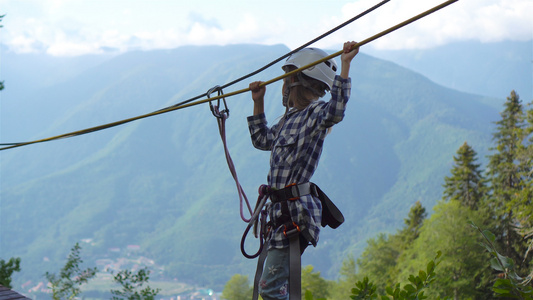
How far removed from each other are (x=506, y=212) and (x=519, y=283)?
89.2ft

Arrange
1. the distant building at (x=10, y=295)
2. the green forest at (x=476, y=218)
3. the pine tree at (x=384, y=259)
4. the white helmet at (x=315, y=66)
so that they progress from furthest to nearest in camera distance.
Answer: the pine tree at (x=384, y=259), the green forest at (x=476, y=218), the distant building at (x=10, y=295), the white helmet at (x=315, y=66)

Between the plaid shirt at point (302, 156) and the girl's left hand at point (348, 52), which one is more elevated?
the girl's left hand at point (348, 52)

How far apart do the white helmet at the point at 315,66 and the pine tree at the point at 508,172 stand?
2625 centimetres

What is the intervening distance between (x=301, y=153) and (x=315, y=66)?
495mm

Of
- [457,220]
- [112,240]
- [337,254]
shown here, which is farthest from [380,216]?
[457,220]

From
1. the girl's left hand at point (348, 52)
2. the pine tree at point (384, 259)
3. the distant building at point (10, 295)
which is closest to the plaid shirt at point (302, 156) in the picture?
the girl's left hand at point (348, 52)

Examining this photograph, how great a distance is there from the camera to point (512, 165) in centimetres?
2805

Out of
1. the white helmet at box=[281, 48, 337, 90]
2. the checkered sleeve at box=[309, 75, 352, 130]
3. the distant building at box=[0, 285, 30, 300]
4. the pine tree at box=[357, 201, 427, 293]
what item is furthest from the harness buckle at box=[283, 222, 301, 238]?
the pine tree at box=[357, 201, 427, 293]

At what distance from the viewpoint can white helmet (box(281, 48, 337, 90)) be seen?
3.13 m

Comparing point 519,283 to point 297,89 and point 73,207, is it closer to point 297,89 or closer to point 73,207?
point 297,89

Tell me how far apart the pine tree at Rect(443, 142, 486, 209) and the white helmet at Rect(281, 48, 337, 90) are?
1135 inches

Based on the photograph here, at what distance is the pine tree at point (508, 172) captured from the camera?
27.5m

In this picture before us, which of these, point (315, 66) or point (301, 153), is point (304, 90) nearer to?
point (315, 66)

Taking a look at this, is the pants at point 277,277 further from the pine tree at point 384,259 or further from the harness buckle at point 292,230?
the pine tree at point 384,259
